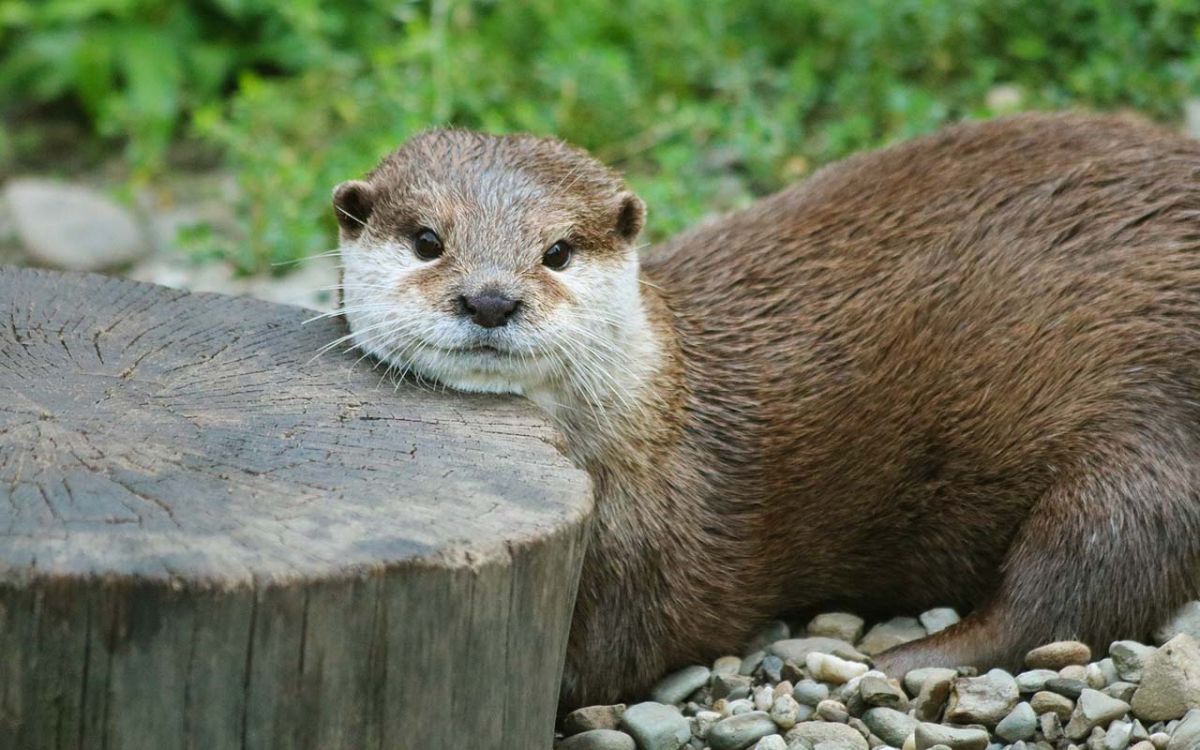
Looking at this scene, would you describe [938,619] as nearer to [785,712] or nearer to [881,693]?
[881,693]

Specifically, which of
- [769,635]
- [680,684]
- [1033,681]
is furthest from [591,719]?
[1033,681]

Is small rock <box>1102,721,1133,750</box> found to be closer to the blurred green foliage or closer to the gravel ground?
the gravel ground

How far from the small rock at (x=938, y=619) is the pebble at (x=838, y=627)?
0.52 feet

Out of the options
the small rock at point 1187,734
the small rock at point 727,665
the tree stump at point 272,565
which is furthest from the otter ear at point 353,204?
the small rock at point 1187,734

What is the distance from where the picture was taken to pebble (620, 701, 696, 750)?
3.19m

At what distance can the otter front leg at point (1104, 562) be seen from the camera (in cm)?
341

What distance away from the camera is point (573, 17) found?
6.90m

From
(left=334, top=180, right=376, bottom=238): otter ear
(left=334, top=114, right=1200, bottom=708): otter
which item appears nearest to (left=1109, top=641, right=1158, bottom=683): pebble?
(left=334, top=114, right=1200, bottom=708): otter

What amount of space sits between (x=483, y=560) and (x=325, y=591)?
0.25 m

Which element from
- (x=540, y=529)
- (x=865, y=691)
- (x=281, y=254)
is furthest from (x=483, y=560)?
(x=281, y=254)

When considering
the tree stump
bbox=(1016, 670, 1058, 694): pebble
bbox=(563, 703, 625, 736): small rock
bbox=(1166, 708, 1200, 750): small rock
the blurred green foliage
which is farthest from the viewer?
the blurred green foliage

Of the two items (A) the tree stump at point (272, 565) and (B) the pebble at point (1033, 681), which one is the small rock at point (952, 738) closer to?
(B) the pebble at point (1033, 681)

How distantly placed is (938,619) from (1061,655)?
17.3 inches

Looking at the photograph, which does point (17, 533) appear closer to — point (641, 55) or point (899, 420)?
point (899, 420)
